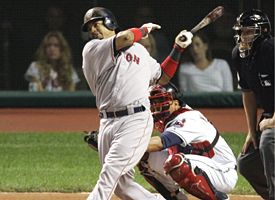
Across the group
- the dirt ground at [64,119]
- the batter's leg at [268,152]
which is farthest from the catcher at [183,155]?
the dirt ground at [64,119]

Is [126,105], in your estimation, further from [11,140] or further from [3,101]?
[3,101]

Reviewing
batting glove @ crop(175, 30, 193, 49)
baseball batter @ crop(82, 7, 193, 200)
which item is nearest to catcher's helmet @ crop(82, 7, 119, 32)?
baseball batter @ crop(82, 7, 193, 200)

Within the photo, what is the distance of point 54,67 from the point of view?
13805 mm

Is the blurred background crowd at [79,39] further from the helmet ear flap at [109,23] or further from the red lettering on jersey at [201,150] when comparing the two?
the helmet ear flap at [109,23]

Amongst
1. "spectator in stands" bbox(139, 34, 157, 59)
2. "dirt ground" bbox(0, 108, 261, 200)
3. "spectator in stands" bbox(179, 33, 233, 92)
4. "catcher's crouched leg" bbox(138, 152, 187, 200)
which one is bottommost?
"dirt ground" bbox(0, 108, 261, 200)

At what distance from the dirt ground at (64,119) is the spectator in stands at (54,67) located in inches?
15.4

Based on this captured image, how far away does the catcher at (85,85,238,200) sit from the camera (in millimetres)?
6605

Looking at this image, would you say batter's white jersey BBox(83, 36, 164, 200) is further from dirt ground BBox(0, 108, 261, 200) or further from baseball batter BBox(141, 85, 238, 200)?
dirt ground BBox(0, 108, 261, 200)

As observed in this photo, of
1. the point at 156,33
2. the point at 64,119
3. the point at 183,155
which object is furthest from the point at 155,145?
the point at 156,33

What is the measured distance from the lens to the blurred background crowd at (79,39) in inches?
537

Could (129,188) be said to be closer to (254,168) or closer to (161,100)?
(161,100)

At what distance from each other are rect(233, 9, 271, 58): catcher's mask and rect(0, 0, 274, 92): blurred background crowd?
7.04 meters

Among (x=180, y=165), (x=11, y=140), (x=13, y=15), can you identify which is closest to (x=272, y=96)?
(x=180, y=165)

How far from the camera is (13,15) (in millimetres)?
14328
